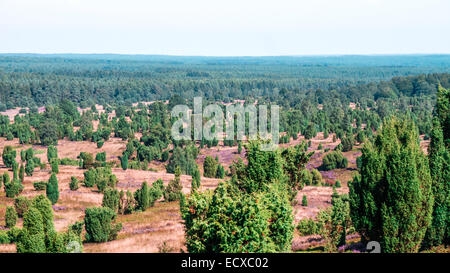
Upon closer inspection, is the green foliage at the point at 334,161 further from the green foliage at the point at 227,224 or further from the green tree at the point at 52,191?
the green foliage at the point at 227,224

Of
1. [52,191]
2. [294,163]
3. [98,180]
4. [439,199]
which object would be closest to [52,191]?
[52,191]

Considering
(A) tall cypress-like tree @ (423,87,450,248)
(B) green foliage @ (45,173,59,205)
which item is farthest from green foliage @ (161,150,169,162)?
(A) tall cypress-like tree @ (423,87,450,248)

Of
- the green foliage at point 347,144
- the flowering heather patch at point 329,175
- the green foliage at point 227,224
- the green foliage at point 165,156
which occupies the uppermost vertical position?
the green foliage at point 227,224

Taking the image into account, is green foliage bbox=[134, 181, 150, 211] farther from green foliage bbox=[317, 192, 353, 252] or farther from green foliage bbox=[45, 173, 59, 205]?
green foliage bbox=[317, 192, 353, 252]

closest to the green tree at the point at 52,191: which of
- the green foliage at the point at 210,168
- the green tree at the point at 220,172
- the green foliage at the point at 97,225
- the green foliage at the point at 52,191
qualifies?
the green foliage at the point at 52,191

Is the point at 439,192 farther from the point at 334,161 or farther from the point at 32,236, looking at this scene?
the point at 334,161
